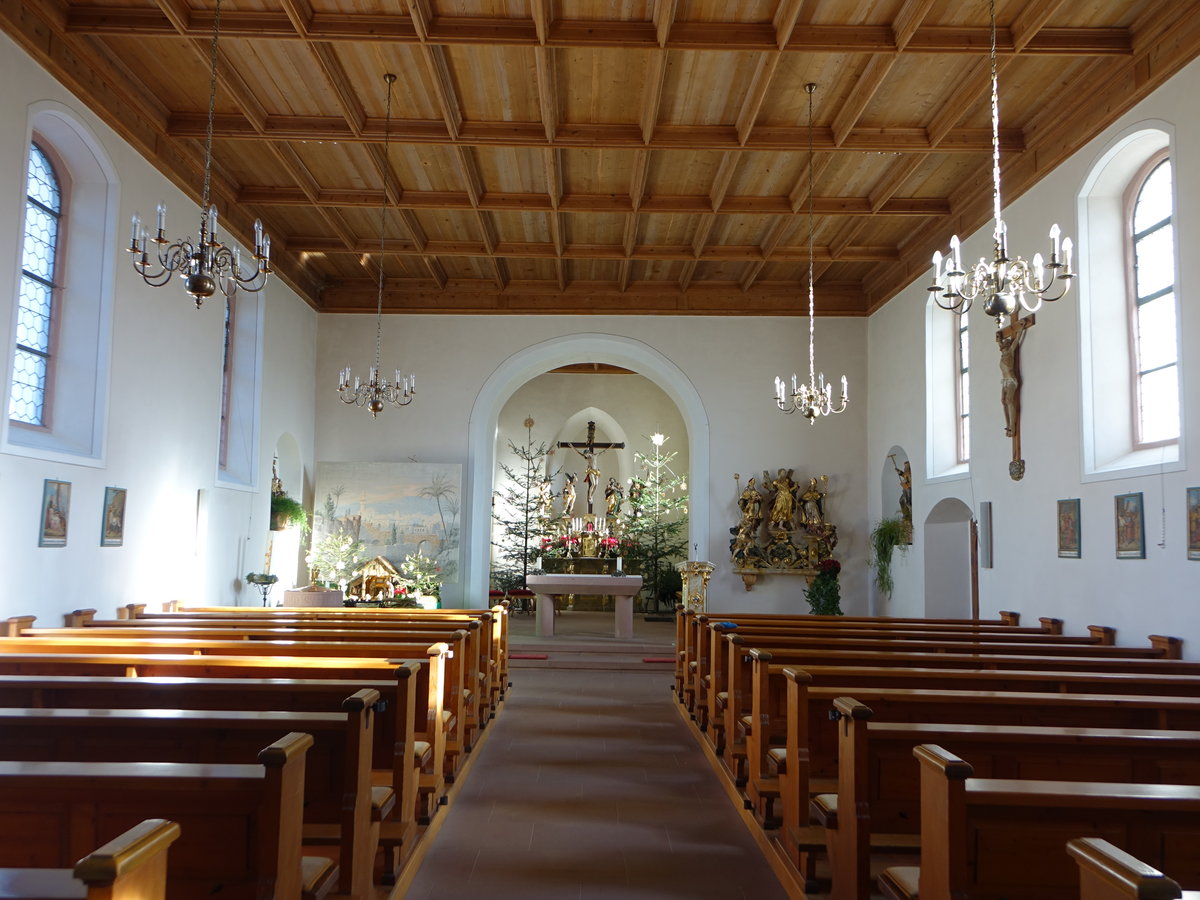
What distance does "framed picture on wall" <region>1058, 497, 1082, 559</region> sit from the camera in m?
7.74

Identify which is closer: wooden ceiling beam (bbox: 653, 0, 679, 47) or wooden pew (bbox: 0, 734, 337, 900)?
wooden pew (bbox: 0, 734, 337, 900)

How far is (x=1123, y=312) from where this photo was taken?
762cm

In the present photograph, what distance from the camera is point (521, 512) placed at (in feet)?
62.1

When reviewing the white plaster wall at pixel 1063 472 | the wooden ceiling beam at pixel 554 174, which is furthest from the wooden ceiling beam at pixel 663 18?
the white plaster wall at pixel 1063 472

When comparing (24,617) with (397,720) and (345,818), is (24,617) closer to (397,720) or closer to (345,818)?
(397,720)

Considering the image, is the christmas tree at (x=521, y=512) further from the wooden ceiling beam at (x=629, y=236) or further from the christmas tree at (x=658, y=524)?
the wooden ceiling beam at (x=629, y=236)

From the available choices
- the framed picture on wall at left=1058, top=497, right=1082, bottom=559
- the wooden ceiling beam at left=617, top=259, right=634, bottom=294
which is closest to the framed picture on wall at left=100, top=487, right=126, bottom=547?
the wooden ceiling beam at left=617, top=259, right=634, bottom=294

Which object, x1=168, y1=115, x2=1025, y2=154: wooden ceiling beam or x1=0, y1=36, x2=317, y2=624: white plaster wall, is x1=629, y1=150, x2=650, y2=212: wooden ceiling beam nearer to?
x1=168, y1=115, x2=1025, y2=154: wooden ceiling beam

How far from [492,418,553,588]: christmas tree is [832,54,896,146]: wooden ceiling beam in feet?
35.6

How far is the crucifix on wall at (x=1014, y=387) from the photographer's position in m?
8.79

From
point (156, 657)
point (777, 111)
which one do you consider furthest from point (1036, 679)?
point (777, 111)

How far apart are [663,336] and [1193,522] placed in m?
8.48

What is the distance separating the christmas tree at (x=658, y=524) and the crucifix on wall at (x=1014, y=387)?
8449 millimetres

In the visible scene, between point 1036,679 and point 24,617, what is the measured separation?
6.22m
